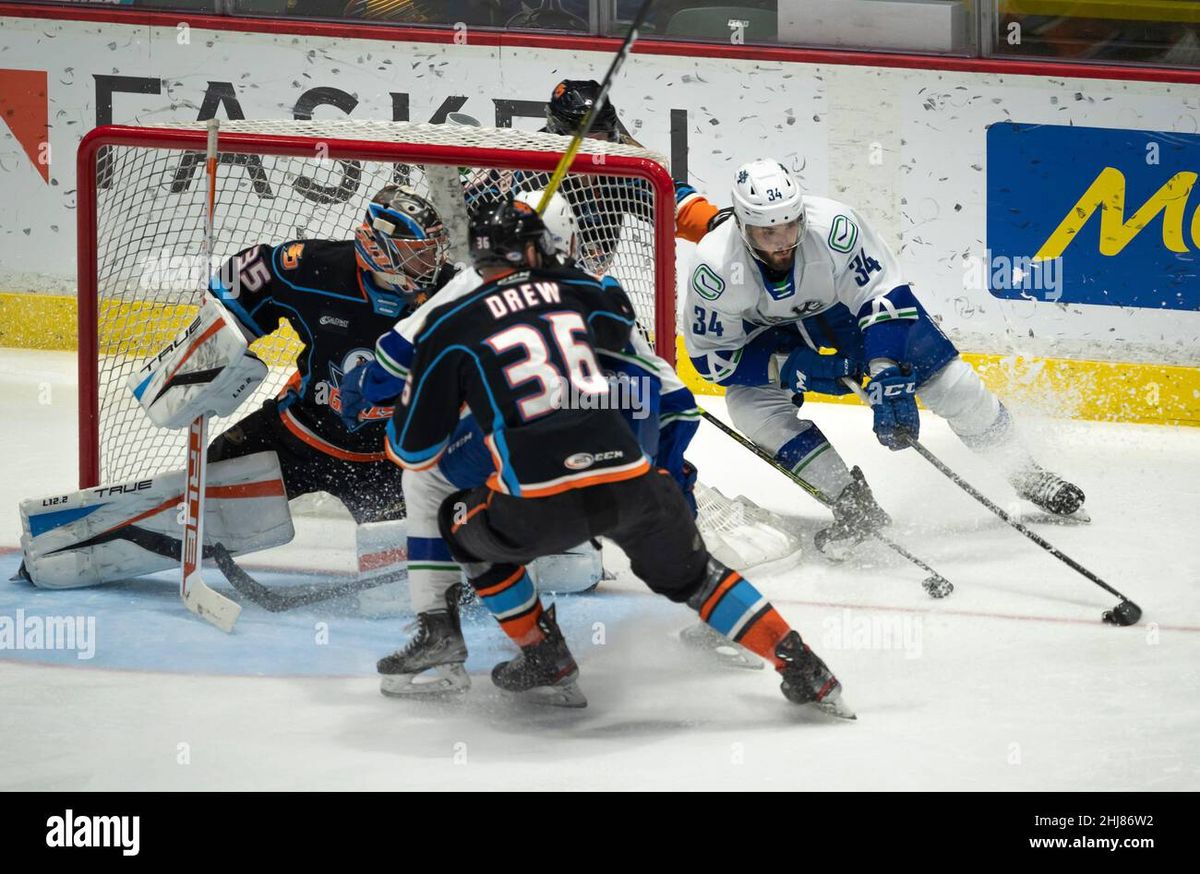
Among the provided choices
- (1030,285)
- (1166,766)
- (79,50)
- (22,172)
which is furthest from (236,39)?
(1166,766)

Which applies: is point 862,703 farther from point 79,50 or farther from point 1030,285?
point 79,50

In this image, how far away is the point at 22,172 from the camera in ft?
17.9

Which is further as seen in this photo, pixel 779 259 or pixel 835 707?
pixel 779 259

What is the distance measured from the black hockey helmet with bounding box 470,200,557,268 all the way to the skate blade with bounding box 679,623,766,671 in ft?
3.07

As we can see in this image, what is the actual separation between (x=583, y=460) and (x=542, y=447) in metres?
0.07

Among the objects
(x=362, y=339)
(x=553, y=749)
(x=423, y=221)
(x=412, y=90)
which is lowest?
(x=553, y=749)

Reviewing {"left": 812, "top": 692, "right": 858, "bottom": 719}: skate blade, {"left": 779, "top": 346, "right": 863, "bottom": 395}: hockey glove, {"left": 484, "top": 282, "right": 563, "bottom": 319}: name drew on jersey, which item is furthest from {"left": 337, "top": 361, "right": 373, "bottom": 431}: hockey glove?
{"left": 779, "top": 346, "right": 863, "bottom": 395}: hockey glove

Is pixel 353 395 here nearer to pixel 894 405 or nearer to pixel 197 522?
pixel 197 522

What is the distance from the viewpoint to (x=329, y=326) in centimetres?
355

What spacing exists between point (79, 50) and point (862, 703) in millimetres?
3913

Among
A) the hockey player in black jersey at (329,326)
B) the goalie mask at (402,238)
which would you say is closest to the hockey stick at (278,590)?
the hockey player in black jersey at (329,326)

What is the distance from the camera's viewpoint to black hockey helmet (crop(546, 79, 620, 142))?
429cm

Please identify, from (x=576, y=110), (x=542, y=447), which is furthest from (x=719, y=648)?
(x=576, y=110)

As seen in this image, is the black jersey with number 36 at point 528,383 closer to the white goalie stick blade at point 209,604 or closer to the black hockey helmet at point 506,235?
the black hockey helmet at point 506,235
